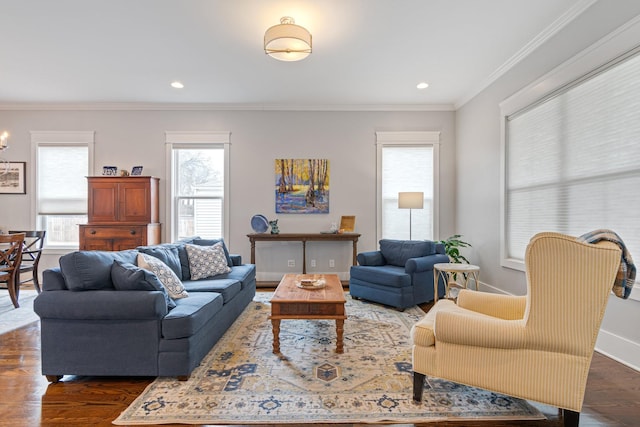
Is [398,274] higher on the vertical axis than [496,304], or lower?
lower

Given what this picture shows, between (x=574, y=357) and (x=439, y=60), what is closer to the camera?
(x=574, y=357)

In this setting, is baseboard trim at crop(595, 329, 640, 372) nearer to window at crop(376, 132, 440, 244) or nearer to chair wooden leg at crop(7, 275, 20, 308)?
window at crop(376, 132, 440, 244)

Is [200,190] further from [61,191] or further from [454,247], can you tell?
[454,247]

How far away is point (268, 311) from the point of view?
12.3 ft

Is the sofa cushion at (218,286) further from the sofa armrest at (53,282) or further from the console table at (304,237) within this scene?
the console table at (304,237)

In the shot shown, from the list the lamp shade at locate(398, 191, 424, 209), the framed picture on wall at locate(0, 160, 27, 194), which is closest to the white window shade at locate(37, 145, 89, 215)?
the framed picture on wall at locate(0, 160, 27, 194)

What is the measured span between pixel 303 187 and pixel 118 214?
9.22 feet

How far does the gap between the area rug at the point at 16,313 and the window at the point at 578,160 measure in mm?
5401

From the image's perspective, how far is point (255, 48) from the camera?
351 cm

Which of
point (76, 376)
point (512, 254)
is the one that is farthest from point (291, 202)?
point (76, 376)

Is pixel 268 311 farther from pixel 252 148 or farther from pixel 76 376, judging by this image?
pixel 252 148

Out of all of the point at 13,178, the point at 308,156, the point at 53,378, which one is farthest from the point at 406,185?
the point at 13,178

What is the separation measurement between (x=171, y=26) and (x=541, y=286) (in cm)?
362

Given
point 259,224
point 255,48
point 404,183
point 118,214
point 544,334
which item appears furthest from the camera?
point 404,183
